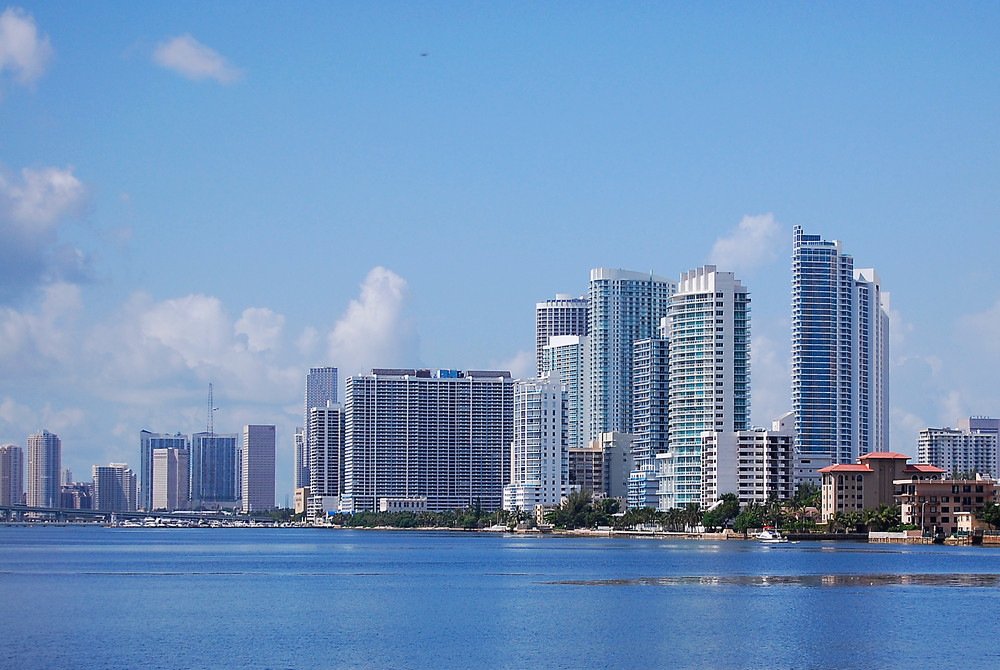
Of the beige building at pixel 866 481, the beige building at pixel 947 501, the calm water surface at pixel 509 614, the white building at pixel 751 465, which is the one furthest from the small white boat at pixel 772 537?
the calm water surface at pixel 509 614

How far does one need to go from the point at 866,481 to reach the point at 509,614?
11199 cm

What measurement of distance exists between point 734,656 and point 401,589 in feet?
119

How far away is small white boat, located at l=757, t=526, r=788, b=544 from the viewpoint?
166m

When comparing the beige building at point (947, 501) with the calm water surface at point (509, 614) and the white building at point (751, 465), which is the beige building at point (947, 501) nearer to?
the white building at point (751, 465)

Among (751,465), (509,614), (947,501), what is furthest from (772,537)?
(509,614)

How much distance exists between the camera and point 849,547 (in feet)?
500

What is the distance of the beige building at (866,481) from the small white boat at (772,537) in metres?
8.42

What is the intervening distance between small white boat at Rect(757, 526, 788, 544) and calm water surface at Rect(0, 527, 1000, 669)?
4082 cm

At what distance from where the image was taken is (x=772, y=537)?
167500 millimetres

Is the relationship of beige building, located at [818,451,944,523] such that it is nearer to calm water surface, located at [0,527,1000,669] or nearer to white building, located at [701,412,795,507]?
white building, located at [701,412,795,507]

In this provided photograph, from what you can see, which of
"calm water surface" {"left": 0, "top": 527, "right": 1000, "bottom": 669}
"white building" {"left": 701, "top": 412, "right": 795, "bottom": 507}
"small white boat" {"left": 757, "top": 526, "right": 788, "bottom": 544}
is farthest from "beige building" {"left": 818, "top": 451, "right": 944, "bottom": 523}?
"calm water surface" {"left": 0, "top": 527, "right": 1000, "bottom": 669}

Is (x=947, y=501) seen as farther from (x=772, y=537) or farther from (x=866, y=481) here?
(x=772, y=537)

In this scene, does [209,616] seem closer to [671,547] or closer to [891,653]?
[891,653]

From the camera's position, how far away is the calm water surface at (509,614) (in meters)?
58.8
